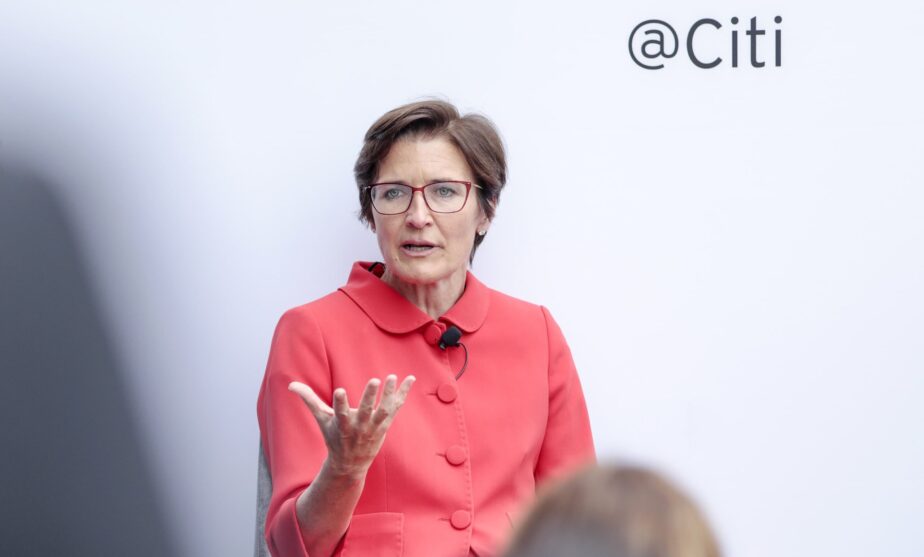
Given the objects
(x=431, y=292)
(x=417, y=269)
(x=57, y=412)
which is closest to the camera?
(x=417, y=269)

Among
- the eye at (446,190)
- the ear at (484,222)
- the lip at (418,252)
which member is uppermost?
the eye at (446,190)

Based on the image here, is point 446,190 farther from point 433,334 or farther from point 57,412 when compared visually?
point 57,412

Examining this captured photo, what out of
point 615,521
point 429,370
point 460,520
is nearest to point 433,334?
point 429,370

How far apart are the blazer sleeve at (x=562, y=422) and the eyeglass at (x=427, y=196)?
1.28 feet

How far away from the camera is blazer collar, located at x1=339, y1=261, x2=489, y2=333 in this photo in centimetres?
277

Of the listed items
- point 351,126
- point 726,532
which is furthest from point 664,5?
point 726,532

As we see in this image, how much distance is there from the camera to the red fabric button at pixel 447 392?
2711 millimetres

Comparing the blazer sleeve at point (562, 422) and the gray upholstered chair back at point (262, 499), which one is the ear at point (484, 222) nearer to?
the blazer sleeve at point (562, 422)

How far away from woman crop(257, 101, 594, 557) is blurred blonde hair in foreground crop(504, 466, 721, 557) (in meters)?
1.38

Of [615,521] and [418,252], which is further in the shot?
[418,252]

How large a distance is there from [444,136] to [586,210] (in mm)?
486

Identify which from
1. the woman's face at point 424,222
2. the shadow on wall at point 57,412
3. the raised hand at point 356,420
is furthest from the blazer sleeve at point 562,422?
the shadow on wall at point 57,412

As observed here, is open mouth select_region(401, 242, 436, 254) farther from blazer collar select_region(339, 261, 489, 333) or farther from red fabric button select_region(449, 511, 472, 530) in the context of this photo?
red fabric button select_region(449, 511, 472, 530)

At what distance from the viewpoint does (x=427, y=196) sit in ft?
9.07
